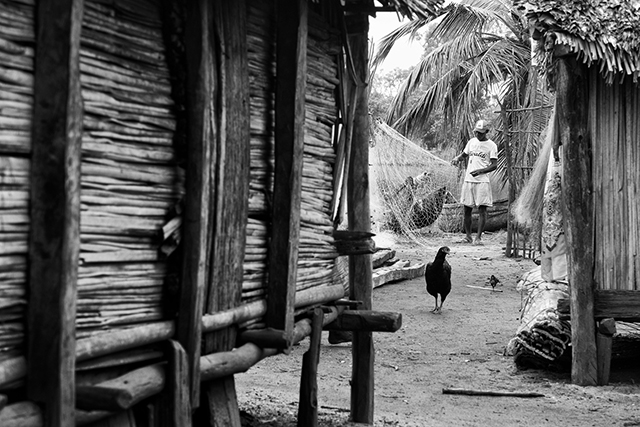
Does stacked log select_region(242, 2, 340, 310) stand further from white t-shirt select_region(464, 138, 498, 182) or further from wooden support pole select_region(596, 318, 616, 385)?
white t-shirt select_region(464, 138, 498, 182)

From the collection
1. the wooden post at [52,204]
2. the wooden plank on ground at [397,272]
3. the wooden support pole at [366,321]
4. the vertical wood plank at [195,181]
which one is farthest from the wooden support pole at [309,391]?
the wooden plank on ground at [397,272]

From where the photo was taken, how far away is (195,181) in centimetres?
402

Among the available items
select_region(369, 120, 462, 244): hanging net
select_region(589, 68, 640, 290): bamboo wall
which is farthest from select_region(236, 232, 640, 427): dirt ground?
select_region(369, 120, 462, 244): hanging net

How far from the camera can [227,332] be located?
4496 millimetres

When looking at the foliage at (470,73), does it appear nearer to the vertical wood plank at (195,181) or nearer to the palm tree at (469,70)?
the palm tree at (469,70)

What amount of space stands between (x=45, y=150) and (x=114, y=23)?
29.1 inches

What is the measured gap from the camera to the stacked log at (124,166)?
11.3 ft

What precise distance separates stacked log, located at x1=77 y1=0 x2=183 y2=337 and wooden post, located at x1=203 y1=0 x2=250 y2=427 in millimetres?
324

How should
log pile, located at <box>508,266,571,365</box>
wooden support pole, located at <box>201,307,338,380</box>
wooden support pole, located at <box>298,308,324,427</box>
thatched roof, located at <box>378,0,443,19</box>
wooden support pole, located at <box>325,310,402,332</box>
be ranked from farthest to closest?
log pile, located at <box>508,266,571,365</box>, wooden support pole, located at <box>325,310,402,332</box>, wooden support pole, located at <box>298,308,324,427</box>, thatched roof, located at <box>378,0,443,19</box>, wooden support pole, located at <box>201,307,338,380</box>

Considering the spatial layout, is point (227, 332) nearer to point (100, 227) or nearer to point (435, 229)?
Answer: point (100, 227)

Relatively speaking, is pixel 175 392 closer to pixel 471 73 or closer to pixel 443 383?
pixel 443 383

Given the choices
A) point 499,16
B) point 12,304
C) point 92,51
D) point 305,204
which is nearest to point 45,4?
point 92,51

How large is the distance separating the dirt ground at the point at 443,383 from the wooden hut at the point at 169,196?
125 cm

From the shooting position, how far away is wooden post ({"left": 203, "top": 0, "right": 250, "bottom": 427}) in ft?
14.0
